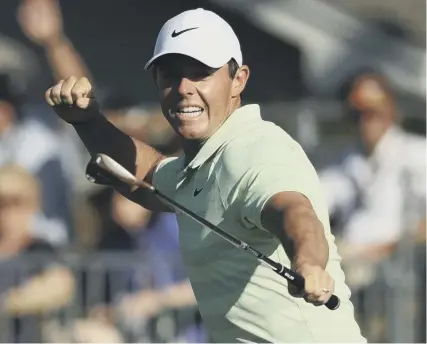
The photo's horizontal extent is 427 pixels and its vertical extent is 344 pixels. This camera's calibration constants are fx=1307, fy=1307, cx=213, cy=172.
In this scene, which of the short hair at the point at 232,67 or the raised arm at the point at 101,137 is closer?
the short hair at the point at 232,67

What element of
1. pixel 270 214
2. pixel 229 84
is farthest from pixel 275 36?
pixel 270 214

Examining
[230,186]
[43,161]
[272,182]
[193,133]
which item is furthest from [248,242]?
[43,161]

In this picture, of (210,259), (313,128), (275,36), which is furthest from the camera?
(275,36)

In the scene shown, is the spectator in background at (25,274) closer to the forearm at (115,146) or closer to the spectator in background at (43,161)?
the spectator in background at (43,161)

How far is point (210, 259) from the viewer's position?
169 inches

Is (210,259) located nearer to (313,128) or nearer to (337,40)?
(313,128)

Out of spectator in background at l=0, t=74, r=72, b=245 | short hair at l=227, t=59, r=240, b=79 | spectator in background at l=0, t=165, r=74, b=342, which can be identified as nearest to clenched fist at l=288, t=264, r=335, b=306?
short hair at l=227, t=59, r=240, b=79

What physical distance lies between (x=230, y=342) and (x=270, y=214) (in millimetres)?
735

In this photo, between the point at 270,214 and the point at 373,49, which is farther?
the point at 373,49

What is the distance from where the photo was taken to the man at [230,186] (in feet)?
13.4

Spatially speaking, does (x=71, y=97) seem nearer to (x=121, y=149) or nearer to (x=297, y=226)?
(x=121, y=149)

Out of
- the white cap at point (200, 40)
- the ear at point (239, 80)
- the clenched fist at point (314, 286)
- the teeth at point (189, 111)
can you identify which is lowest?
the clenched fist at point (314, 286)

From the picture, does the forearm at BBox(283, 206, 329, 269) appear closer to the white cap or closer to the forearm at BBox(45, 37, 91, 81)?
the white cap

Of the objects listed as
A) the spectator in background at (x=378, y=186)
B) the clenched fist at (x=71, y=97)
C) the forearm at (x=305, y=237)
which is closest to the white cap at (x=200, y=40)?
the clenched fist at (x=71, y=97)
